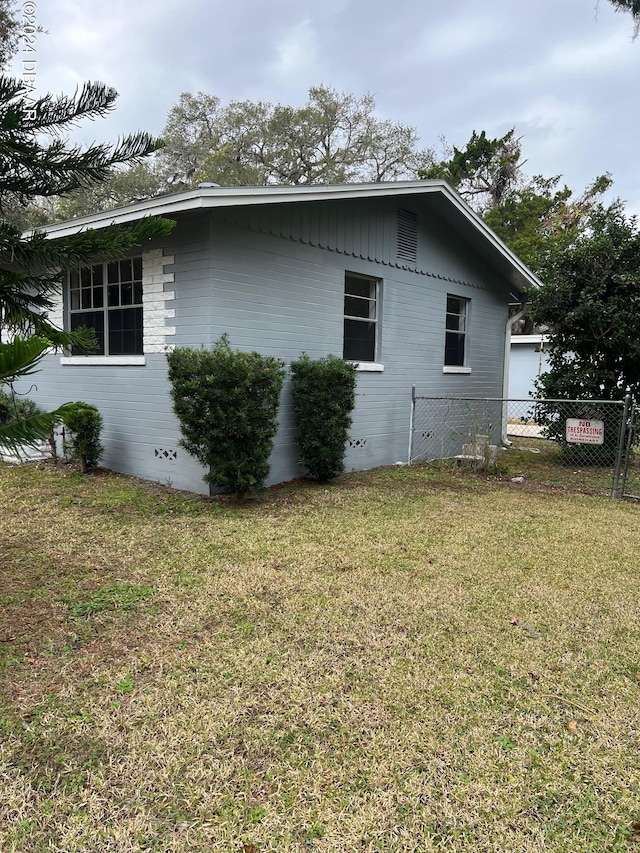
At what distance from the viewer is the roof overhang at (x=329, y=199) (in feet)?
17.6

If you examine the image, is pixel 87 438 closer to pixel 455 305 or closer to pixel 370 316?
pixel 370 316

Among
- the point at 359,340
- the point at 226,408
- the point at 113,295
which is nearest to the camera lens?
the point at 226,408

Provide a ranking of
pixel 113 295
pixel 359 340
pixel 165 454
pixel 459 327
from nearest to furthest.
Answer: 1. pixel 165 454
2. pixel 113 295
3. pixel 359 340
4. pixel 459 327

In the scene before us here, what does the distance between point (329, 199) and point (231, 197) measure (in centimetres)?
170

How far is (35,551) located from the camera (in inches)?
166

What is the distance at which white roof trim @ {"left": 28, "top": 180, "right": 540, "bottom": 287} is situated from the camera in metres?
5.31

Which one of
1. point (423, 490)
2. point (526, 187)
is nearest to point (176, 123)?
point (526, 187)

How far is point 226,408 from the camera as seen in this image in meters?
5.33

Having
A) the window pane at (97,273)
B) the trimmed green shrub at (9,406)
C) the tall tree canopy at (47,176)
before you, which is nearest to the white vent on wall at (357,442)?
the window pane at (97,273)

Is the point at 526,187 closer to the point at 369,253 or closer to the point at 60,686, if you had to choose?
the point at 369,253

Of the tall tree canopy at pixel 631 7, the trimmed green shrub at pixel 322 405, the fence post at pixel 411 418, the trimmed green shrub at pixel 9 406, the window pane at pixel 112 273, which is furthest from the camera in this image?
the tall tree canopy at pixel 631 7

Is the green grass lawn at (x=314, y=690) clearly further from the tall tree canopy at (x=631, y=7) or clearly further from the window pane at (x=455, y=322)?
the tall tree canopy at (x=631, y=7)

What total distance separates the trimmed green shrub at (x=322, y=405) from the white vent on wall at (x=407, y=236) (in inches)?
109

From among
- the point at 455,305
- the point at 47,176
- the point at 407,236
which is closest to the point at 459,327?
the point at 455,305
